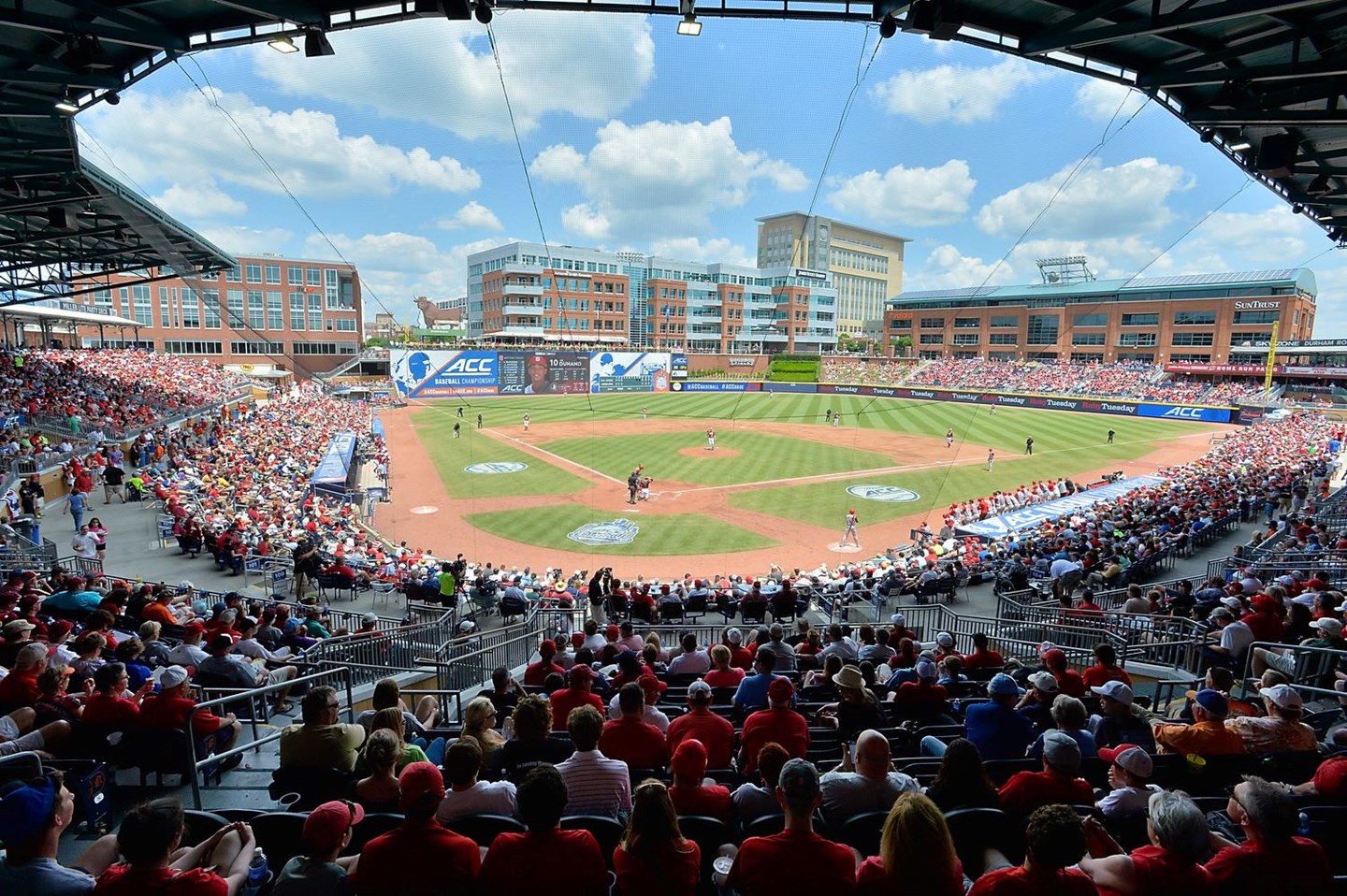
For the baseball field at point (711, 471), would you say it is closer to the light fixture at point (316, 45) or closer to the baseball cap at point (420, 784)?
the light fixture at point (316, 45)

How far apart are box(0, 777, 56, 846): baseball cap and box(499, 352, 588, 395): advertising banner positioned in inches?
2756

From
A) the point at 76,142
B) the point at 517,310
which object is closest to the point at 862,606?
the point at 76,142

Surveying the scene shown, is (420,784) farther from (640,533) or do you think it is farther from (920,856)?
(640,533)

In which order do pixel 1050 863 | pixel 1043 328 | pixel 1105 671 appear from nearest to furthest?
pixel 1050 863 < pixel 1105 671 < pixel 1043 328

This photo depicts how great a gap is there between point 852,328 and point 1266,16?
12859 centimetres

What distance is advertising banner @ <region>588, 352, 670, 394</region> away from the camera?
3046 inches

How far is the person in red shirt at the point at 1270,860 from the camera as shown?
10.4ft

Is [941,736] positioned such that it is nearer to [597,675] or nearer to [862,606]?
[597,675]

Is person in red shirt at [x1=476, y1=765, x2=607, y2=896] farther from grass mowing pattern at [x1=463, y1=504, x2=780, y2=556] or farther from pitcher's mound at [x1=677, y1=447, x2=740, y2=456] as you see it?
pitcher's mound at [x1=677, y1=447, x2=740, y2=456]

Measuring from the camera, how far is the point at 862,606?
1492cm

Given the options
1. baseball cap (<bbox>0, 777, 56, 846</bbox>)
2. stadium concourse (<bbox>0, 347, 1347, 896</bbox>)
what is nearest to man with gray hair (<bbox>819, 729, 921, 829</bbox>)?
stadium concourse (<bbox>0, 347, 1347, 896</bbox>)

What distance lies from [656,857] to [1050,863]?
170cm

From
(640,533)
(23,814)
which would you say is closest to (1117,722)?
(23,814)

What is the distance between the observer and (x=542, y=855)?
319 cm
